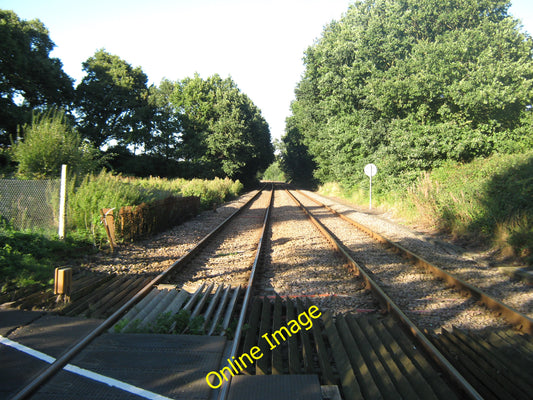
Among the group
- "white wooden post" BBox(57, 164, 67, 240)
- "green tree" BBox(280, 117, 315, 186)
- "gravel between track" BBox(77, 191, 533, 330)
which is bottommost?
"gravel between track" BBox(77, 191, 533, 330)

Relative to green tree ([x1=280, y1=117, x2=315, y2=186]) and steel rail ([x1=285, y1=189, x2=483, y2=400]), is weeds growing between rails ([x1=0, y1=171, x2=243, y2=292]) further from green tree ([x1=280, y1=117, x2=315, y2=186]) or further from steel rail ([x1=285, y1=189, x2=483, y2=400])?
green tree ([x1=280, y1=117, x2=315, y2=186])

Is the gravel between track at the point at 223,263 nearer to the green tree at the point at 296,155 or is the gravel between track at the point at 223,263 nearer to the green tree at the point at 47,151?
the green tree at the point at 47,151

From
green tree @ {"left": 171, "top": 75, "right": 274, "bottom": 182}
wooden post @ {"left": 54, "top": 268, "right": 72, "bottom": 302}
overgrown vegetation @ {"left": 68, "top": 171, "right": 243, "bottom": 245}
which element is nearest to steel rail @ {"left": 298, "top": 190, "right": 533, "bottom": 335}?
wooden post @ {"left": 54, "top": 268, "right": 72, "bottom": 302}

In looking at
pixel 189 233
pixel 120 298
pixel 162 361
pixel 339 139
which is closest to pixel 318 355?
pixel 162 361

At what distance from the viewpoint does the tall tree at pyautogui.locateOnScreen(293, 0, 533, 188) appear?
48.3 ft

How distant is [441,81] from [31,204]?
1606cm

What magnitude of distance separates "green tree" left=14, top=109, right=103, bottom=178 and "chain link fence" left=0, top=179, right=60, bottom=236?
1171mm

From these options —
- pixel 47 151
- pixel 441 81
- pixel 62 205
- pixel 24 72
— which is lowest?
pixel 62 205

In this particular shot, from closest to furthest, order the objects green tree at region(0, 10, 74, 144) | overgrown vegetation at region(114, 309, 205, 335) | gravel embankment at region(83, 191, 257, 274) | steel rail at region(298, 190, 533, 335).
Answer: overgrown vegetation at region(114, 309, 205, 335) → steel rail at region(298, 190, 533, 335) → gravel embankment at region(83, 191, 257, 274) → green tree at region(0, 10, 74, 144)

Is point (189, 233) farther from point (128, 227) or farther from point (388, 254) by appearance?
point (388, 254)

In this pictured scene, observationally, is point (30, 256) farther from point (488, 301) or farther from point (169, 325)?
point (488, 301)

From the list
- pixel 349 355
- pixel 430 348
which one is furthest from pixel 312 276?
pixel 430 348

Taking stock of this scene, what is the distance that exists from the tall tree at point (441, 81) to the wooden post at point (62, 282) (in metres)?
15.2

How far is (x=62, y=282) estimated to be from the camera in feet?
15.3
